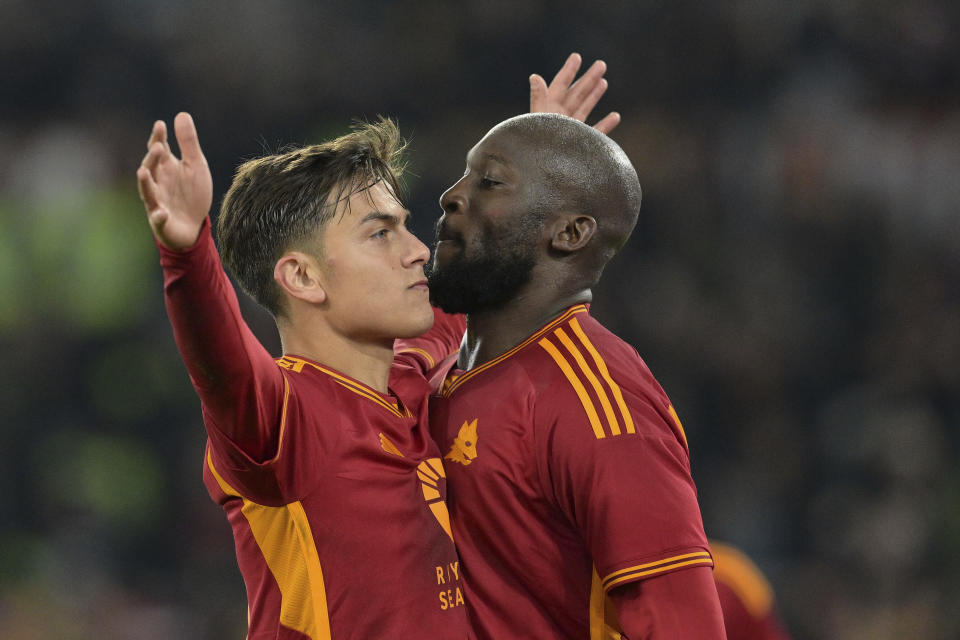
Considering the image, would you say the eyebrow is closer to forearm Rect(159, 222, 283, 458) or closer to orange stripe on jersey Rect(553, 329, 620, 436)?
orange stripe on jersey Rect(553, 329, 620, 436)

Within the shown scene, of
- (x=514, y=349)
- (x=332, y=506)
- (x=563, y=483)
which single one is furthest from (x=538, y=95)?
(x=332, y=506)

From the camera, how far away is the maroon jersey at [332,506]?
7.57 feet

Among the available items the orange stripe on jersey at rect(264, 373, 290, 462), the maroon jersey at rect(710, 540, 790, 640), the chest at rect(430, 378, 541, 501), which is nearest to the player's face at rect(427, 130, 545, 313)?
the chest at rect(430, 378, 541, 501)

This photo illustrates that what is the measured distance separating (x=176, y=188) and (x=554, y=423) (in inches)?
37.4

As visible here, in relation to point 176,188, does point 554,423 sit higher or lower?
lower

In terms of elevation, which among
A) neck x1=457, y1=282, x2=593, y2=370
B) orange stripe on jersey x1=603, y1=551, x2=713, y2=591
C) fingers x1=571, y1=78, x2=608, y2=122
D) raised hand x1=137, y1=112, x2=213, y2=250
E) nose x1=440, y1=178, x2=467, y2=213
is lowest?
orange stripe on jersey x1=603, y1=551, x2=713, y2=591

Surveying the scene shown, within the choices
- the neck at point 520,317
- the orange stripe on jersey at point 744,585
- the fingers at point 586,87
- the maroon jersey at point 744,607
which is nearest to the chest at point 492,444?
the neck at point 520,317

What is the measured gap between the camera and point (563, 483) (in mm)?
2555

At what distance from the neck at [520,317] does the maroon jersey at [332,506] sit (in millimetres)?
269

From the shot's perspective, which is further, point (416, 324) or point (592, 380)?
point (416, 324)

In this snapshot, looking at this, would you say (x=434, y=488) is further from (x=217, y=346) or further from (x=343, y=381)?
(x=217, y=346)

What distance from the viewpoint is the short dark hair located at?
8.85 feet

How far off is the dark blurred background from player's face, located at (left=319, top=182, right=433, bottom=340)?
13.4 feet

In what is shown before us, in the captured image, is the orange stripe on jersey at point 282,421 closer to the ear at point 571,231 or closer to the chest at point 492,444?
the chest at point 492,444
